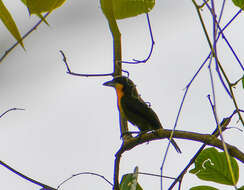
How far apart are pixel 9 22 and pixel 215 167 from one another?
948 millimetres

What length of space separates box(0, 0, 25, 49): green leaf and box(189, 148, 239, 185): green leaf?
2.88ft

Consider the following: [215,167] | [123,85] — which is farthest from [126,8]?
[123,85]

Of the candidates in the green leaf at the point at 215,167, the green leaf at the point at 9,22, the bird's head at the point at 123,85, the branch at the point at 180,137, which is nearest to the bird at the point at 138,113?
the bird's head at the point at 123,85

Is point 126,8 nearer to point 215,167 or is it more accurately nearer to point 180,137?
point 215,167

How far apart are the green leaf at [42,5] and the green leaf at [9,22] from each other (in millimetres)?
82

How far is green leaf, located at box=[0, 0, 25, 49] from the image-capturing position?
965 mm

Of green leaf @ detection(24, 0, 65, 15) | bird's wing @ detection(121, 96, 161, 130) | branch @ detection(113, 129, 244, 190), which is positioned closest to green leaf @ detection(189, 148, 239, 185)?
branch @ detection(113, 129, 244, 190)

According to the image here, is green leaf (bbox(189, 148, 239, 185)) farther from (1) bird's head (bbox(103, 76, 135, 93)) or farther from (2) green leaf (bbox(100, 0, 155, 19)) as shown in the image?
(1) bird's head (bbox(103, 76, 135, 93))

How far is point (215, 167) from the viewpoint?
1.44 meters

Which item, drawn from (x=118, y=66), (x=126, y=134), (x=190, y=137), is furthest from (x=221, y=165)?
(x=126, y=134)

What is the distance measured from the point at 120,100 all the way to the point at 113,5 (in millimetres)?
3276

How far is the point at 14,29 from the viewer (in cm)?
97

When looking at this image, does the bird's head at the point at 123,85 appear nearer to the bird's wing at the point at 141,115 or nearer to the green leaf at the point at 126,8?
the bird's wing at the point at 141,115

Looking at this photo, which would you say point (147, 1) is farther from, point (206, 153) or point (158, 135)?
point (158, 135)
